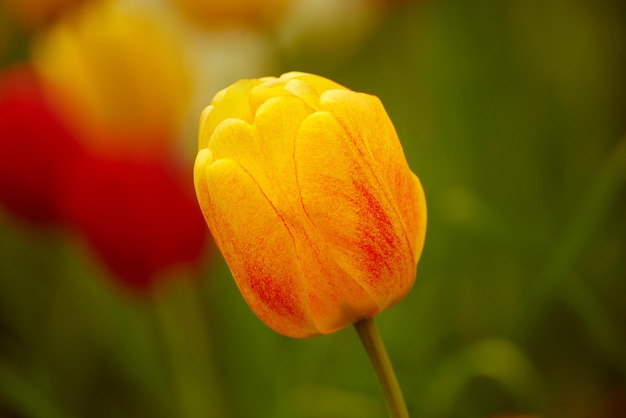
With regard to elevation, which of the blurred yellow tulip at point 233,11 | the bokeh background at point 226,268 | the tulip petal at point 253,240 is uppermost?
the tulip petal at point 253,240

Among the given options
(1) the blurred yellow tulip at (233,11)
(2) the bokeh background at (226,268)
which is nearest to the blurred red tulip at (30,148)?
(2) the bokeh background at (226,268)

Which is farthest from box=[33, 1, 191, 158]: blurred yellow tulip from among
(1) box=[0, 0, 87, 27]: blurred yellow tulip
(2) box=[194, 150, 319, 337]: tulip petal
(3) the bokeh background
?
(2) box=[194, 150, 319, 337]: tulip petal

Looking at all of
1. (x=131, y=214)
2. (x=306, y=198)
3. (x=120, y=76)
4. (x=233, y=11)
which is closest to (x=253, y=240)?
(x=306, y=198)

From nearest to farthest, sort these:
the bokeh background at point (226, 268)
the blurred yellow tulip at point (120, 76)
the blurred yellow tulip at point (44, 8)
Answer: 1. the bokeh background at point (226, 268)
2. the blurred yellow tulip at point (120, 76)
3. the blurred yellow tulip at point (44, 8)

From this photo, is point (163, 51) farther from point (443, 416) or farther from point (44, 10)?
point (443, 416)

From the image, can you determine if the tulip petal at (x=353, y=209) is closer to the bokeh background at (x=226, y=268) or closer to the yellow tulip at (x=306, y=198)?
the yellow tulip at (x=306, y=198)

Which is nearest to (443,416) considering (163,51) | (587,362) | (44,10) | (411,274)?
(587,362)
